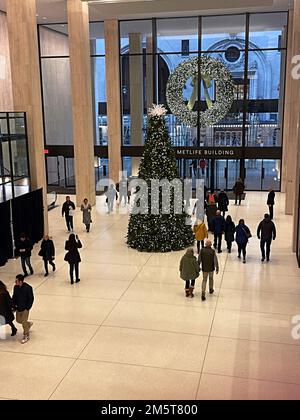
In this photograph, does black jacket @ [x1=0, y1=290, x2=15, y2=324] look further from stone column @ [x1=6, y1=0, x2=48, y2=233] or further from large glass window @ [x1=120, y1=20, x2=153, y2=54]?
large glass window @ [x1=120, y1=20, x2=153, y2=54]

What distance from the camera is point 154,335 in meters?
8.57

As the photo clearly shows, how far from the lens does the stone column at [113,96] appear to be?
24.5 meters

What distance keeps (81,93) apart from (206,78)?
740 cm

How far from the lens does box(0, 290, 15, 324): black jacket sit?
8234mm

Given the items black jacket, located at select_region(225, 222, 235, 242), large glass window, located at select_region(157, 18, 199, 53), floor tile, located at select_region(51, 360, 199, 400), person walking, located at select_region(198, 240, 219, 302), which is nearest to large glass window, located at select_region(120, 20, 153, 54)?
large glass window, located at select_region(157, 18, 199, 53)

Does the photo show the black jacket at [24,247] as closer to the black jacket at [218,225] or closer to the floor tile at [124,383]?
the floor tile at [124,383]

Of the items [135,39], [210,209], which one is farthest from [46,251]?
[135,39]

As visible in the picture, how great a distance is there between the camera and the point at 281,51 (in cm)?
2408

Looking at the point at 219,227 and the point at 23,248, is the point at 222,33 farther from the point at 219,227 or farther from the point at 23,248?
the point at 23,248

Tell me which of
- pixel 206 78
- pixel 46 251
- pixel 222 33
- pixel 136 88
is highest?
pixel 222 33

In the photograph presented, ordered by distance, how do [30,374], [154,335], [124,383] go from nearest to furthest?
[124,383], [30,374], [154,335]

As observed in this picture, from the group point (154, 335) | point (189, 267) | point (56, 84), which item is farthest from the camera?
point (56, 84)

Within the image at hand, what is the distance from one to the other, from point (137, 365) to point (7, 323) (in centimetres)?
257
